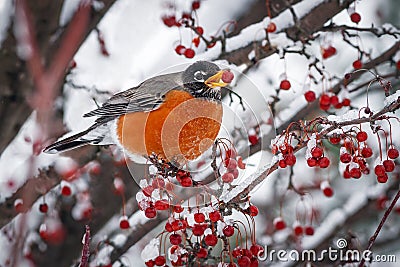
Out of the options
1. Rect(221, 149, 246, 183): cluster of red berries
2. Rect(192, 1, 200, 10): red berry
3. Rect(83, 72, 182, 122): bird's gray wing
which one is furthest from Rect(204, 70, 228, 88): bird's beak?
Rect(192, 1, 200, 10): red berry

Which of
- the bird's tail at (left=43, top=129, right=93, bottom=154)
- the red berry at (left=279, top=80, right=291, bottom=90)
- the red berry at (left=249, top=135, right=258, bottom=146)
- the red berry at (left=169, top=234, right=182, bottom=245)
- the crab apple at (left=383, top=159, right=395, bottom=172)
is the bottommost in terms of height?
the red berry at (left=169, top=234, right=182, bottom=245)

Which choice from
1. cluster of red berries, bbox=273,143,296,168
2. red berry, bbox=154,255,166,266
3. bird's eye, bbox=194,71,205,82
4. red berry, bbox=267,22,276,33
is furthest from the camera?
red berry, bbox=267,22,276,33

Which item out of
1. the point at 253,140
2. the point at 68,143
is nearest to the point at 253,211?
the point at 68,143

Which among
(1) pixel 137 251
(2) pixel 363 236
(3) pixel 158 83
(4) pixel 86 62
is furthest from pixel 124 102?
(2) pixel 363 236

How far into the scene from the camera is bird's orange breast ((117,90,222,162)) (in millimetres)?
1890

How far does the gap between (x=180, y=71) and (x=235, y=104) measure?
59cm

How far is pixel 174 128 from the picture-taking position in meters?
1.94

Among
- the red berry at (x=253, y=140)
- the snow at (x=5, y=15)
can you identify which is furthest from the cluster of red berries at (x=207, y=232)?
the snow at (x=5, y=15)

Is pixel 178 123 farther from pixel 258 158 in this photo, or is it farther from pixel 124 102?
pixel 258 158

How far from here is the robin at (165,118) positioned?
1.90 meters

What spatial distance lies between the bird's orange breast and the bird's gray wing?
0.02 metres

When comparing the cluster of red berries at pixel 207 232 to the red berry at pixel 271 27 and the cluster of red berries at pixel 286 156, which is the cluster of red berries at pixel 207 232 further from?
the red berry at pixel 271 27

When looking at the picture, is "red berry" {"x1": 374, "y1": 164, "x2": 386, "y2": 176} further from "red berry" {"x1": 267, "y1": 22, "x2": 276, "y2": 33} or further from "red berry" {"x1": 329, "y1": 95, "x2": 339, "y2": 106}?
"red berry" {"x1": 267, "y1": 22, "x2": 276, "y2": 33}

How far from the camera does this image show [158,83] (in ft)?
6.81
